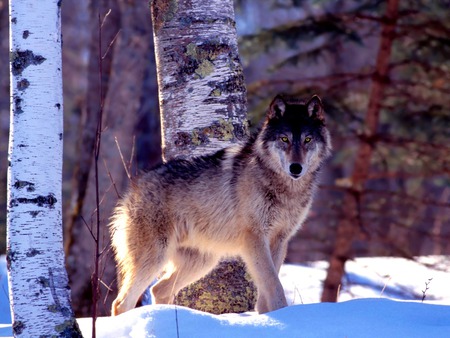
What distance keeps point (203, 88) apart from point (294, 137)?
1098 mm

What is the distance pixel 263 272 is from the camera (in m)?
5.89

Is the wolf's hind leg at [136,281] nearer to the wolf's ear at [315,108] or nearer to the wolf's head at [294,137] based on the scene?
the wolf's head at [294,137]

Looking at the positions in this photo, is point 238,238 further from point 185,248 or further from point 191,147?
point 191,147

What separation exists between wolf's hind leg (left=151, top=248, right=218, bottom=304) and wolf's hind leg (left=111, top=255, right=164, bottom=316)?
0.38 metres

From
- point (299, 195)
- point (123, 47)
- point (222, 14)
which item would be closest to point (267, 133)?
point (299, 195)

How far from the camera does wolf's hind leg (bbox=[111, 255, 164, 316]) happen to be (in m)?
6.25

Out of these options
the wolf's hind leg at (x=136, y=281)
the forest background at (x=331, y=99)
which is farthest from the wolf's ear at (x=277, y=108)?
the forest background at (x=331, y=99)

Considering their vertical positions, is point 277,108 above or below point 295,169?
above

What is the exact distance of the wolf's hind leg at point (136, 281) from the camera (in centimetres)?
625

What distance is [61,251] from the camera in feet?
14.9

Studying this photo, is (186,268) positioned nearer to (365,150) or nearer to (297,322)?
(297,322)

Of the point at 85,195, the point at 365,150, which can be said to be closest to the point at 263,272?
the point at 85,195

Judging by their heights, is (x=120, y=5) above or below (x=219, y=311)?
above

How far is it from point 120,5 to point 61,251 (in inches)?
378
